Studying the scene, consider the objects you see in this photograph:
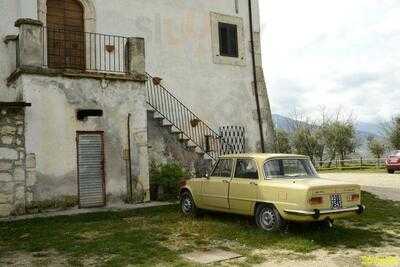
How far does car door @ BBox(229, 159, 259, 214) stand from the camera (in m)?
9.22

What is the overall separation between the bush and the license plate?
267 inches

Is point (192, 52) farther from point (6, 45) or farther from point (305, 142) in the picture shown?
point (305, 142)

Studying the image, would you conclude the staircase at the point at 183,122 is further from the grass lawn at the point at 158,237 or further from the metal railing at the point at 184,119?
the grass lawn at the point at 158,237

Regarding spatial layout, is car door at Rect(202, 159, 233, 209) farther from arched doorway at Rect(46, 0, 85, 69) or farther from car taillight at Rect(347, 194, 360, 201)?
arched doorway at Rect(46, 0, 85, 69)

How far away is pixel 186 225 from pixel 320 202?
2.93 metres

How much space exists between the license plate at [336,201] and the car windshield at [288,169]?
1.04m

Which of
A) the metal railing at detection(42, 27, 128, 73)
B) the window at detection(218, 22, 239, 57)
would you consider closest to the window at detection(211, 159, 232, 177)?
the metal railing at detection(42, 27, 128, 73)

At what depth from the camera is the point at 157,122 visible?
1539cm

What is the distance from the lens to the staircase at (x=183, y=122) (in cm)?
1636

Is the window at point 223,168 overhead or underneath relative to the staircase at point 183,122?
underneath

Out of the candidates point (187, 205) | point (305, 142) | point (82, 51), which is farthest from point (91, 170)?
point (305, 142)

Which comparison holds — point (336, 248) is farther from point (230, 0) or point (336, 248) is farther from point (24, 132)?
point (230, 0)

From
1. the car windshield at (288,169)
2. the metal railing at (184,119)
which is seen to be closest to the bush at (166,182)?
the metal railing at (184,119)

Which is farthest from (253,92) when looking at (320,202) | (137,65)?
(320,202)
